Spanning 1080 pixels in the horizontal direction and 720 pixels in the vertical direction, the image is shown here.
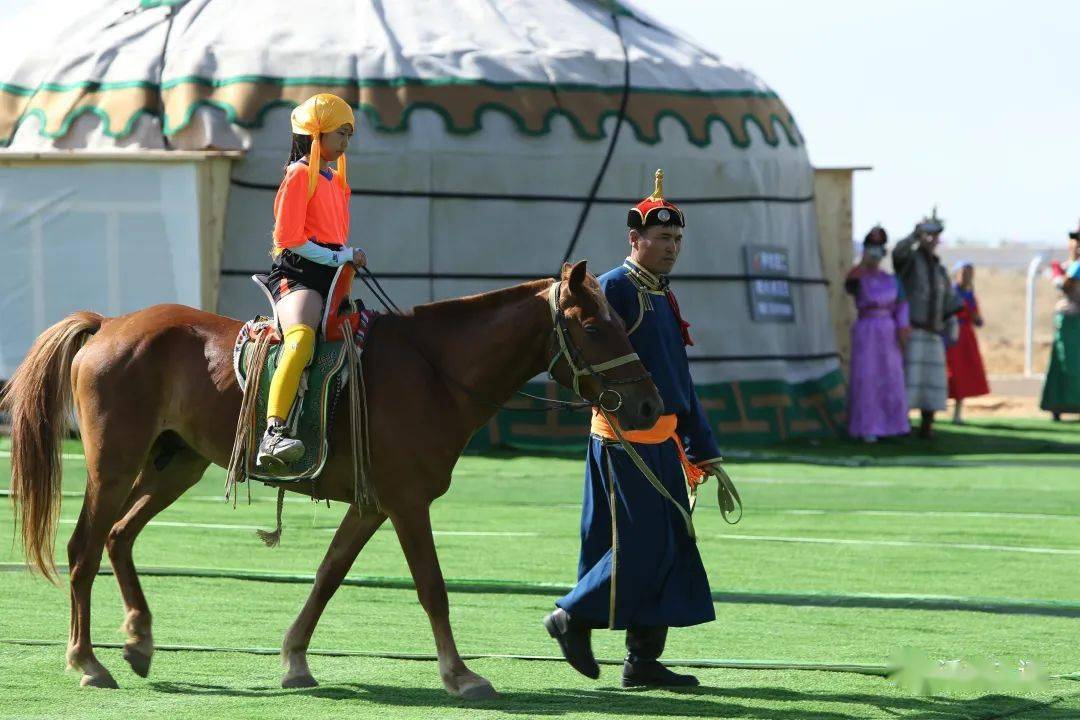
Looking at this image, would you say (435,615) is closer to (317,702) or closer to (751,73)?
(317,702)

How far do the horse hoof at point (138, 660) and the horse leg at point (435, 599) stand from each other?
78 centimetres

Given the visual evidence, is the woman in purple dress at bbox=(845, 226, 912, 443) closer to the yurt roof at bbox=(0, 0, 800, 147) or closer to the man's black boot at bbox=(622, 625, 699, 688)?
the yurt roof at bbox=(0, 0, 800, 147)

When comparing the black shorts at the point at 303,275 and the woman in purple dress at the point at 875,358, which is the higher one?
the black shorts at the point at 303,275

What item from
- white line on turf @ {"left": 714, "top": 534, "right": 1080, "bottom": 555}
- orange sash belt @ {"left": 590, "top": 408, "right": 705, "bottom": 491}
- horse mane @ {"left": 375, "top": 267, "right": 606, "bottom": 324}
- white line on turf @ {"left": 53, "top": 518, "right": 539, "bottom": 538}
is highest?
horse mane @ {"left": 375, "top": 267, "right": 606, "bottom": 324}

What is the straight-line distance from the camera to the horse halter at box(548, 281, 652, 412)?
4629mm

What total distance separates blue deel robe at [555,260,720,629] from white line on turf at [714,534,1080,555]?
310cm

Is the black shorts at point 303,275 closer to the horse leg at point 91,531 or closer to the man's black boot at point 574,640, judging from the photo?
the horse leg at point 91,531

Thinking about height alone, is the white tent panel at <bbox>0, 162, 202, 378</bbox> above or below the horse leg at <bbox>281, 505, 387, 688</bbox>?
above

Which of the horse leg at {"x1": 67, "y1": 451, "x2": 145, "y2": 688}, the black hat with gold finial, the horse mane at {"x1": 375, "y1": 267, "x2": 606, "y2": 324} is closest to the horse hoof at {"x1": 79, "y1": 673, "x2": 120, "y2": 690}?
the horse leg at {"x1": 67, "y1": 451, "x2": 145, "y2": 688}

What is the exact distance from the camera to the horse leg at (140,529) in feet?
16.1

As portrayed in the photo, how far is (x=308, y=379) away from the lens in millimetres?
4871

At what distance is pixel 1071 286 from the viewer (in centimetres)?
1553

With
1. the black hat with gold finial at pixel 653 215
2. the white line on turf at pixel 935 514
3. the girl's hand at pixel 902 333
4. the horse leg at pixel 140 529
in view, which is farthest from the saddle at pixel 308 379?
the girl's hand at pixel 902 333

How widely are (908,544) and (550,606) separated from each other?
2354 mm
